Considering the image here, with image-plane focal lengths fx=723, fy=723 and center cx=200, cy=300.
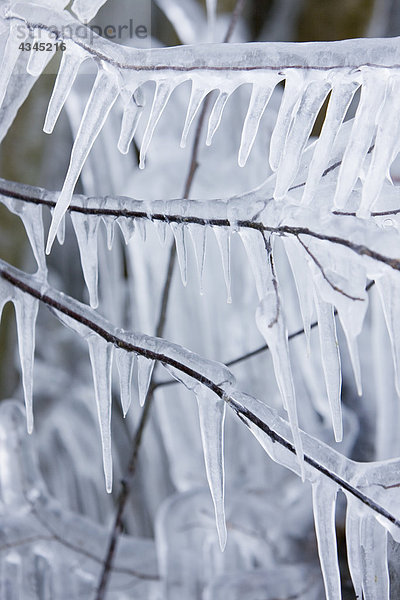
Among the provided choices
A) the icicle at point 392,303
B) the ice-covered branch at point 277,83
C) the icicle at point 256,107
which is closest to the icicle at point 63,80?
the ice-covered branch at point 277,83

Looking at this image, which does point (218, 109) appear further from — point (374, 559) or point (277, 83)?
point (374, 559)

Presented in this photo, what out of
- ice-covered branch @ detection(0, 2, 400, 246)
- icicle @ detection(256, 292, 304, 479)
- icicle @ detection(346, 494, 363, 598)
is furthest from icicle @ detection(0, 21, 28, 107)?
icicle @ detection(346, 494, 363, 598)

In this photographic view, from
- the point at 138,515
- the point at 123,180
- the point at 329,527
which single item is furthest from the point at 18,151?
the point at 329,527

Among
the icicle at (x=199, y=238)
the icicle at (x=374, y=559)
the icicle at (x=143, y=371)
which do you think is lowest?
the icicle at (x=374, y=559)

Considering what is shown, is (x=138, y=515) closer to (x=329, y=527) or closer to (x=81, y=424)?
(x=81, y=424)

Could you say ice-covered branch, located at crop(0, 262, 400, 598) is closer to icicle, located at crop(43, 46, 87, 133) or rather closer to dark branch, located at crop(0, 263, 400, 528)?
dark branch, located at crop(0, 263, 400, 528)

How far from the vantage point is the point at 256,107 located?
40 cm

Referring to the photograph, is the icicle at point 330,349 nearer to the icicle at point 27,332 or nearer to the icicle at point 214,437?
the icicle at point 214,437

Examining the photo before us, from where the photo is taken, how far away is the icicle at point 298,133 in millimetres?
379

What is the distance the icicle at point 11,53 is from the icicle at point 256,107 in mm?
138

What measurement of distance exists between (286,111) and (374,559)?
255 millimetres

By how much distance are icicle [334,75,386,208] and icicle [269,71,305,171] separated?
33 millimetres

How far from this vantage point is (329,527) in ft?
1.35

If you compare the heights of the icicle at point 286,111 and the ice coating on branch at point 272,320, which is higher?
the icicle at point 286,111
